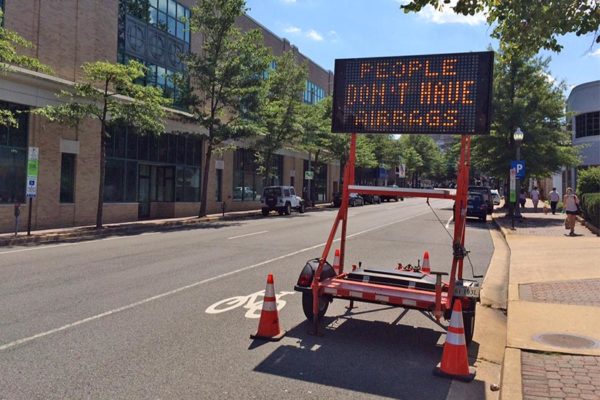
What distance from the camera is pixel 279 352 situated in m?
5.80

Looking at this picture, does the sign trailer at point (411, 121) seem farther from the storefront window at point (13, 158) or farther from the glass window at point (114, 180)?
the glass window at point (114, 180)

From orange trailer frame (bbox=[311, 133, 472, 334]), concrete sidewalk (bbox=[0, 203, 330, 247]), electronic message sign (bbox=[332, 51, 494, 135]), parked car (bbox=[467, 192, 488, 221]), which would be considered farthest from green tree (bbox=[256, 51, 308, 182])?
orange trailer frame (bbox=[311, 133, 472, 334])

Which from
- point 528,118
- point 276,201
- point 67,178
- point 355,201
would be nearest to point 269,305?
point 67,178

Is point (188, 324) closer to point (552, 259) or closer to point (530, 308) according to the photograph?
point (530, 308)

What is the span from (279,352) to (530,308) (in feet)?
13.5

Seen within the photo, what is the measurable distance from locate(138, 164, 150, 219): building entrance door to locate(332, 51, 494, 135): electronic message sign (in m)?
22.3

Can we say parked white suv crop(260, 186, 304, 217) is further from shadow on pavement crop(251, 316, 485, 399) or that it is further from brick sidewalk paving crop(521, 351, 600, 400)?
brick sidewalk paving crop(521, 351, 600, 400)

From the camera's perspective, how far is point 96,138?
935 inches

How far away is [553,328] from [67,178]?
20647 mm

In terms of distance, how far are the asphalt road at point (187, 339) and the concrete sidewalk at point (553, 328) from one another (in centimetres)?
78

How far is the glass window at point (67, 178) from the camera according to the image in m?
22.4

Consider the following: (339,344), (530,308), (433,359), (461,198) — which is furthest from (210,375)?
(530,308)

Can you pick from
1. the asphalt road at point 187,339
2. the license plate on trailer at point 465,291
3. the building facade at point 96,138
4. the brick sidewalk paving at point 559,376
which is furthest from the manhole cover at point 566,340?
the building facade at point 96,138

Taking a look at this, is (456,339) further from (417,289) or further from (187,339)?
(187,339)
